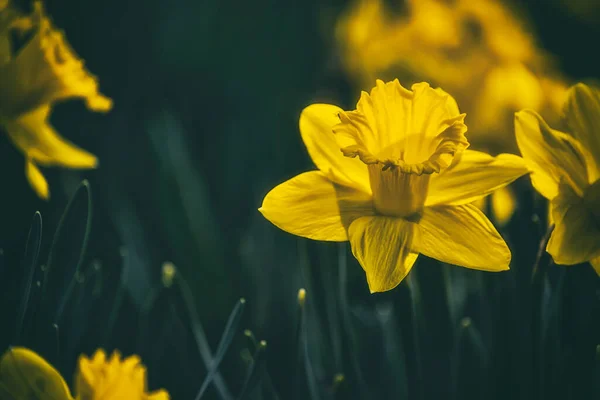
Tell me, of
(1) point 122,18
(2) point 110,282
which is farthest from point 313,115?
(1) point 122,18

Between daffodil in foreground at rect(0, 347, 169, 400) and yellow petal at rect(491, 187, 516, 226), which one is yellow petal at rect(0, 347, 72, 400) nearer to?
daffodil in foreground at rect(0, 347, 169, 400)

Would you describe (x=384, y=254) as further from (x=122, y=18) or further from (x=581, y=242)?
(x=122, y=18)

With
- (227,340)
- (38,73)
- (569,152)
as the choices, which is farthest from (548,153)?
(38,73)

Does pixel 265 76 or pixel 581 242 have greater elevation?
pixel 265 76

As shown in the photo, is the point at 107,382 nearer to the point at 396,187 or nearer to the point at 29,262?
the point at 29,262

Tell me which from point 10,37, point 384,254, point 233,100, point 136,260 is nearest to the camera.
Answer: point 384,254

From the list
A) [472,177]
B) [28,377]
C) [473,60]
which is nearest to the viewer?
[28,377]
